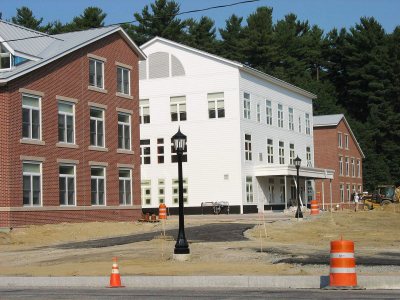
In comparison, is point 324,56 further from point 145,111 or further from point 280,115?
point 145,111

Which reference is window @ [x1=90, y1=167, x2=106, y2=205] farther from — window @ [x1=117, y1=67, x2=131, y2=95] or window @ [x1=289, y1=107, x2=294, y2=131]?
window @ [x1=289, y1=107, x2=294, y2=131]

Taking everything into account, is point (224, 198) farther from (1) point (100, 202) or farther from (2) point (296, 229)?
(2) point (296, 229)

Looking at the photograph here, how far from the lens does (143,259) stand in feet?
76.4

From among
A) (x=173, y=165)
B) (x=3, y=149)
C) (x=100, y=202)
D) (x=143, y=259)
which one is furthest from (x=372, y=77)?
(x=143, y=259)

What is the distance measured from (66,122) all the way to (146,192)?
76.3ft

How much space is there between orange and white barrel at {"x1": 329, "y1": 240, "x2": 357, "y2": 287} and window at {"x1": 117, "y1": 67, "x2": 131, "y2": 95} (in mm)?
30907

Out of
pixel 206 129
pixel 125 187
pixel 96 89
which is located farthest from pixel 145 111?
pixel 96 89

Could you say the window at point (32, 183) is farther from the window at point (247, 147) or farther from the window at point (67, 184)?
the window at point (247, 147)

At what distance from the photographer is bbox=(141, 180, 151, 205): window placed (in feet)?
205

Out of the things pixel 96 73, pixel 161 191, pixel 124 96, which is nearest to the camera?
pixel 96 73

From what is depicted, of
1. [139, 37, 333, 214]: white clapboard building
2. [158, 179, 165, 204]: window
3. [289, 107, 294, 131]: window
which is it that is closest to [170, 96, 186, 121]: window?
[139, 37, 333, 214]: white clapboard building

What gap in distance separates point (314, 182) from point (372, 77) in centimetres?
3533

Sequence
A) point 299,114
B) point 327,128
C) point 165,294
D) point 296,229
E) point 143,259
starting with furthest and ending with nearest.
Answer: point 327,128 < point 299,114 < point 296,229 < point 143,259 < point 165,294

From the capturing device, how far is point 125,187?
147 feet
